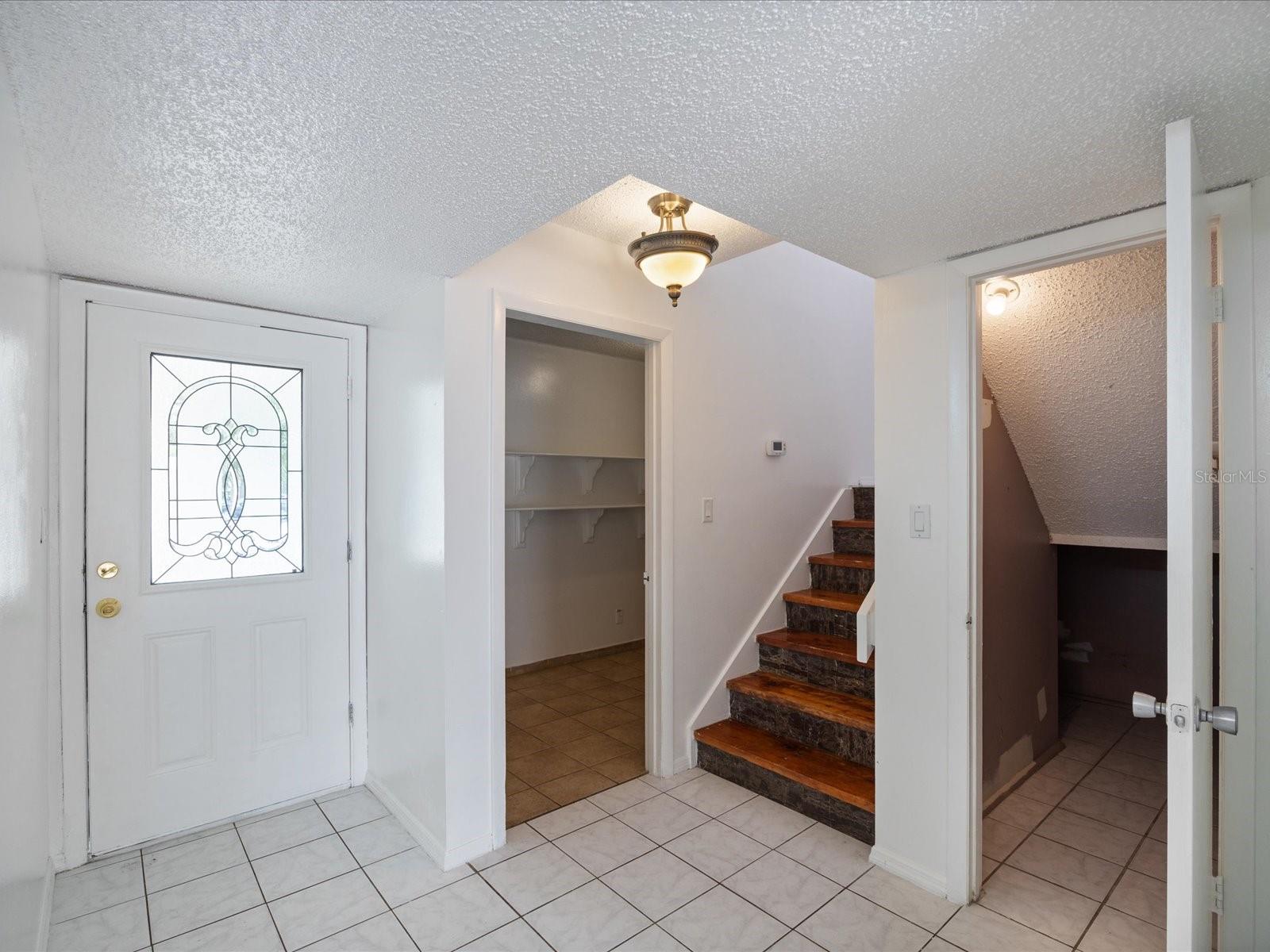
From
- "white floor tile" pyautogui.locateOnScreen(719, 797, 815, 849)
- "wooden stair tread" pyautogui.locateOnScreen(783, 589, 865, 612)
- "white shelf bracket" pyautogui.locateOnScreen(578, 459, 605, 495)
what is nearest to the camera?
"white floor tile" pyautogui.locateOnScreen(719, 797, 815, 849)

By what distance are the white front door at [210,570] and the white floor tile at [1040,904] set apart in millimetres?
2519

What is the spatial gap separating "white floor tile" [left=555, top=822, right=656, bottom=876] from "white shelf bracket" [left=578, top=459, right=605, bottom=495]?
8.39ft

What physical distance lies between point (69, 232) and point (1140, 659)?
16.9 ft

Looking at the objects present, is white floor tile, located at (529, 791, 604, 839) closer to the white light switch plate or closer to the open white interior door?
the white light switch plate

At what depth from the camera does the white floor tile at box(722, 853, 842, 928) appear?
6.59ft

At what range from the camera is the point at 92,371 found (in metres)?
2.29

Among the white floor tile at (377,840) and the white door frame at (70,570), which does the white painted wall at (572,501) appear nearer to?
the white floor tile at (377,840)

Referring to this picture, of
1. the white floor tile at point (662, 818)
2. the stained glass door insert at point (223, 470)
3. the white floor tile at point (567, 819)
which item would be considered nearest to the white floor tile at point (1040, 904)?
the white floor tile at point (662, 818)

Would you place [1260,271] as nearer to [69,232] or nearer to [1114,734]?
[1114,734]

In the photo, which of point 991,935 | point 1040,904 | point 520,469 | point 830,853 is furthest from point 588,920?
point 520,469

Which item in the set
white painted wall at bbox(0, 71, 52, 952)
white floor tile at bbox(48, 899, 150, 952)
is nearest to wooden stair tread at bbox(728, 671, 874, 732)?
white floor tile at bbox(48, 899, 150, 952)

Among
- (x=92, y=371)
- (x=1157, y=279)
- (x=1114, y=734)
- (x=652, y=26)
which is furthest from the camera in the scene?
(x=1114, y=734)

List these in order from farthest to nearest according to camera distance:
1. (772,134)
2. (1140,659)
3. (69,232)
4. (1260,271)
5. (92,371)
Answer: (1140,659) < (92,371) < (69,232) < (1260,271) < (772,134)

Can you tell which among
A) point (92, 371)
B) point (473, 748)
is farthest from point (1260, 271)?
point (92, 371)
